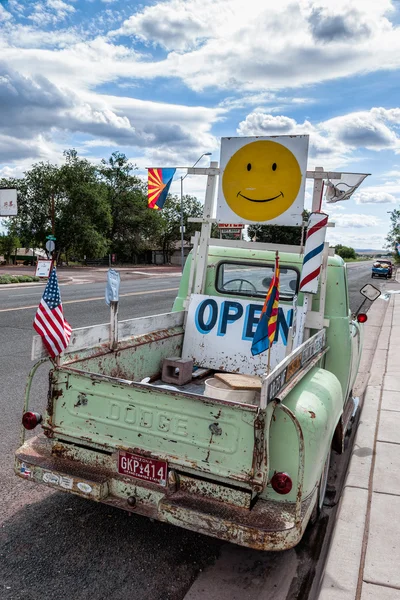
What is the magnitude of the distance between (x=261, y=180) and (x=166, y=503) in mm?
3236

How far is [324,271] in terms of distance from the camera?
4875 mm

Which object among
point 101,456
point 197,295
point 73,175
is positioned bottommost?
point 101,456

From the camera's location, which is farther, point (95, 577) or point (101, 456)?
point (101, 456)

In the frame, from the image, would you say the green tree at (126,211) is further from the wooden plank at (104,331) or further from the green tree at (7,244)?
the wooden plank at (104,331)

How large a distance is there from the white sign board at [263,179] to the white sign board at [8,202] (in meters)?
30.7

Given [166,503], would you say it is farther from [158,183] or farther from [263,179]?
[158,183]

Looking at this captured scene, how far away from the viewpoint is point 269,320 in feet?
11.4

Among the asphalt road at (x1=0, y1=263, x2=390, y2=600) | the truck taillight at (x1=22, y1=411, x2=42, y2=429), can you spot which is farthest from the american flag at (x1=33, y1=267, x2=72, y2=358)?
the asphalt road at (x1=0, y1=263, x2=390, y2=600)

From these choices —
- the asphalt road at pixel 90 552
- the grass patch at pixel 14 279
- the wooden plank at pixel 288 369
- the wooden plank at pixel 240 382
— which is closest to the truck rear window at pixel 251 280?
the wooden plank at pixel 288 369

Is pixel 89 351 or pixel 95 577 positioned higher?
pixel 89 351

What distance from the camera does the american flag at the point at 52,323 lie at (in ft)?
11.2

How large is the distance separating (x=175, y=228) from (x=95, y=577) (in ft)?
192

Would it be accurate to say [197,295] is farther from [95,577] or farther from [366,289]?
[95,577]

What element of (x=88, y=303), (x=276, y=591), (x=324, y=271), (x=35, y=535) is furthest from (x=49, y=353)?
(x=88, y=303)
